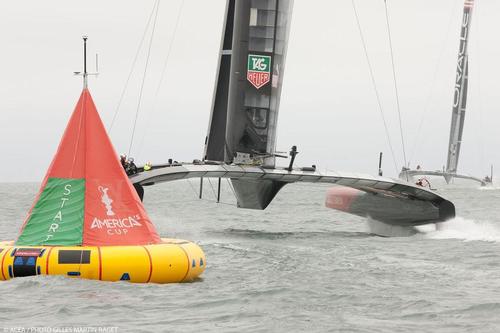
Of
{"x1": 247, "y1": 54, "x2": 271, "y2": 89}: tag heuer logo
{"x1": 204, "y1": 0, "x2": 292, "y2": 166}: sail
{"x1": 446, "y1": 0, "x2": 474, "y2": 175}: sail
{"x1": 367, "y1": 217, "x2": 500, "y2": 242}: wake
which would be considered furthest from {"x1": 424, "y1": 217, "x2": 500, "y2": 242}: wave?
{"x1": 446, "y1": 0, "x2": 474, "y2": 175}: sail

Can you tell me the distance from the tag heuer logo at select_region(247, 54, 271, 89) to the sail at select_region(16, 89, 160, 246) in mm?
9797

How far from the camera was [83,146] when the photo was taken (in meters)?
12.4

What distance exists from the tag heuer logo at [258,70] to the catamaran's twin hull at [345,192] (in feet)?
7.42

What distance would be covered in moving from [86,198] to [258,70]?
10.7 meters

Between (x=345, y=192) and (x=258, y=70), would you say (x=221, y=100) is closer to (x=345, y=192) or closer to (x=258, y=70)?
(x=258, y=70)

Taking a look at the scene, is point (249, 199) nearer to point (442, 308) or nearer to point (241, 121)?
point (241, 121)

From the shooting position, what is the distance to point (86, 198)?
39.9ft

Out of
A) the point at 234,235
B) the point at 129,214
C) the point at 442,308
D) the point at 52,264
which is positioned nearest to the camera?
the point at 442,308

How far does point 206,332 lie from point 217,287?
2844 millimetres

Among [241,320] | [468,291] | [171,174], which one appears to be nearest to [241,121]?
[171,174]

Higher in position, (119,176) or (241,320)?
(119,176)

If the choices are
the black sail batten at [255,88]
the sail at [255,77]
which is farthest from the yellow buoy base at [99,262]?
the sail at [255,77]

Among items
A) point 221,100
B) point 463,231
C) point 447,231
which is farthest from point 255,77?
point 463,231

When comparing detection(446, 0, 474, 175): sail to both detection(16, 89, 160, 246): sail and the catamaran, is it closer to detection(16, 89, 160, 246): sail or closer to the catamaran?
the catamaran
